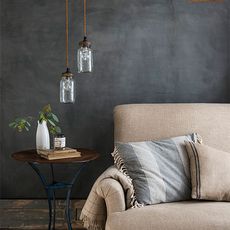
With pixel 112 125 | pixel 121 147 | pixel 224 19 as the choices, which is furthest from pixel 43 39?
pixel 224 19

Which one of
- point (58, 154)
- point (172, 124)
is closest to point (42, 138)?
point (58, 154)

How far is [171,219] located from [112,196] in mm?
329

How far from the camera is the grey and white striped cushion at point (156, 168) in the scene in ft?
8.31

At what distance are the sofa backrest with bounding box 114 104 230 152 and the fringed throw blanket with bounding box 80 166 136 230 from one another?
0.51 m

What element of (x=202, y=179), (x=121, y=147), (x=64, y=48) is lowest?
(x=202, y=179)

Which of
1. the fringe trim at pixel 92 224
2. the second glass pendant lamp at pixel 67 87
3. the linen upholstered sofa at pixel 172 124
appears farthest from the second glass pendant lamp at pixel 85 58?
the fringe trim at pixel 92 224


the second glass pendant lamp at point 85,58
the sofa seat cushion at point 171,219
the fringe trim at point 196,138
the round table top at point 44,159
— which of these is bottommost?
the sofa seat cushion at point 171,219

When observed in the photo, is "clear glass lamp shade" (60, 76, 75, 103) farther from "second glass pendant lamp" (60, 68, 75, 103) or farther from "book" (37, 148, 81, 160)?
"book" (37, 148, 81, 160)

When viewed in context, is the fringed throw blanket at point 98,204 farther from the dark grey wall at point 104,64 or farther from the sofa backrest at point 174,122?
the dark grey wall at point 104,64

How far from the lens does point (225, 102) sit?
3.34 metres

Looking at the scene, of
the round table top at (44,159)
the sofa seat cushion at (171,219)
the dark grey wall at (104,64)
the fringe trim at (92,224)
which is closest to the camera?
the sofa seat cushion at (171,219)

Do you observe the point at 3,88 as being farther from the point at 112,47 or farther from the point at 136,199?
the point at 136,199

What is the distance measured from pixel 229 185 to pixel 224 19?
1329 millimetres

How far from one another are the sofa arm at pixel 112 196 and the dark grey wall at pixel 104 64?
94cm
